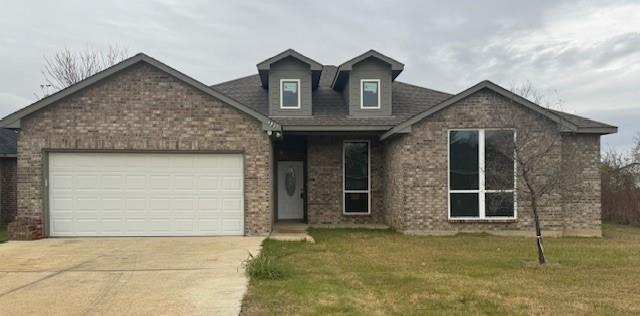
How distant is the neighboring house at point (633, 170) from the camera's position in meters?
18.8

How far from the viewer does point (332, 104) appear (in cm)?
1722

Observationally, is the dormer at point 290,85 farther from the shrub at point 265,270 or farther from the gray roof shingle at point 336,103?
the shrub at point 265,270

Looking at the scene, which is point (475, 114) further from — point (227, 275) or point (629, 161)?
point (629, 161)

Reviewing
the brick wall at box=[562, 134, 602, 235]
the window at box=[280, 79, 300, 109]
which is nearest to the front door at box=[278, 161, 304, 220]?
the window at box=[280, 79, 300, 109]

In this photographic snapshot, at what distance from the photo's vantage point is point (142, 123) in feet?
42.8

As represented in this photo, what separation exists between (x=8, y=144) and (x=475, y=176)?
638 inches

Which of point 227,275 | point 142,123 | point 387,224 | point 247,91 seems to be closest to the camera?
point 227,275

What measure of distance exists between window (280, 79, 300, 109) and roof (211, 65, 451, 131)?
561 mm

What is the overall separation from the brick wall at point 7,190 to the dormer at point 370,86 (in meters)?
12.1

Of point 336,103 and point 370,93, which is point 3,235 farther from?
point 370,93

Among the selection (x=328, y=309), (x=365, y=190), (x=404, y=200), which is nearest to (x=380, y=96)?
(x=365, y=190)

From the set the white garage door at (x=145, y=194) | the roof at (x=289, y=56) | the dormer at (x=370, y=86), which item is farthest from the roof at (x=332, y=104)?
the white garage door at (x=145, y=194)

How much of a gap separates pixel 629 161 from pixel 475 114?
10.2m

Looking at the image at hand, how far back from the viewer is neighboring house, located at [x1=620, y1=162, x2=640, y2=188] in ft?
61.8
